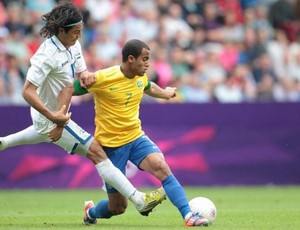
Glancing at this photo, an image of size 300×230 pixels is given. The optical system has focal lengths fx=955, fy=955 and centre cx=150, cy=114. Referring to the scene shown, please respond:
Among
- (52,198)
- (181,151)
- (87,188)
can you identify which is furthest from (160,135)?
(52,198)

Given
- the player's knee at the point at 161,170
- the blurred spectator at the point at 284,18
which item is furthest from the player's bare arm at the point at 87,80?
the blurred spectator at the point at 284,18

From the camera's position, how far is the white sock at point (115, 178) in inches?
438

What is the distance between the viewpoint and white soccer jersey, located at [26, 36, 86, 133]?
11.3m

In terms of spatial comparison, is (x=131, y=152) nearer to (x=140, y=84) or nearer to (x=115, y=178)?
(x=115, y=178)

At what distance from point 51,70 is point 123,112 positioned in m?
1.01

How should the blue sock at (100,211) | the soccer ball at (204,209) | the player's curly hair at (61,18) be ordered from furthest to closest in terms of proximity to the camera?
the blue sock at (100,211) → the player's curly hair at (61,18) → the soccer ball at (204,209)

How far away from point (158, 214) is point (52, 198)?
11.9 feet

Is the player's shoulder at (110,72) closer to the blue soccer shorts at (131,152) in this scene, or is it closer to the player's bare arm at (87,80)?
the player's bare arm at (87,80)

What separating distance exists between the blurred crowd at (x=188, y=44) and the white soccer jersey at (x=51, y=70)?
24.8ft

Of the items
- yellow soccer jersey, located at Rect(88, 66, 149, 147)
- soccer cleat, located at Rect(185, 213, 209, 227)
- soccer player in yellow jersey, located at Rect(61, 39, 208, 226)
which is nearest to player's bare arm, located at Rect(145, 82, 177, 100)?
soccer player in yellow jersey, located at Rect(61, 39, 208, 226)

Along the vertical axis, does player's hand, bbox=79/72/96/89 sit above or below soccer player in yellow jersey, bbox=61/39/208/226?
above

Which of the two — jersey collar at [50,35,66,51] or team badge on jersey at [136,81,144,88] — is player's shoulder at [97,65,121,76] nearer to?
team badge on jersey at [136,81,144,88]

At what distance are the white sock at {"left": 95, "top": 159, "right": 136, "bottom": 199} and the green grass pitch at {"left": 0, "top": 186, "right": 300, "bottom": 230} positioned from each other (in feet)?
1.41

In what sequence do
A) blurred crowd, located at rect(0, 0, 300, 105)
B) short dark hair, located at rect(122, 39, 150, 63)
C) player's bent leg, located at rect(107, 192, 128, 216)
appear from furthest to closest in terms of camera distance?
blurred crowd, located at rect(0, 0, 300, 105) → player's bent leg, located at rect(107, 192, 128, 216) → short dark hair, located at rect(122, 39, 150, 63)
